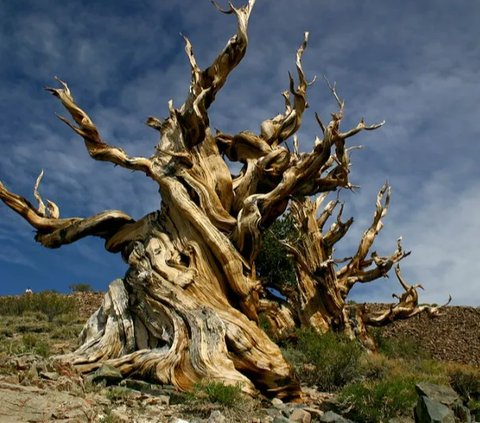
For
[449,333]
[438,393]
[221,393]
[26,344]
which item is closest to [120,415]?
[221,393]

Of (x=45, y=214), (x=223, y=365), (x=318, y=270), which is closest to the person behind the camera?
(x=223, y=365)

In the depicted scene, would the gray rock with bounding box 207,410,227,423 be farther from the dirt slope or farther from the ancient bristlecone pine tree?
the dirt slope

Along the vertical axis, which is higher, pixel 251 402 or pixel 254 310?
pixel 254 310

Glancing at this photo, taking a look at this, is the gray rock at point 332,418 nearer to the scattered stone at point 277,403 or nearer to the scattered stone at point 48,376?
the scattered stone at point 277,403

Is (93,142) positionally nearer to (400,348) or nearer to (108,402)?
(108,402)

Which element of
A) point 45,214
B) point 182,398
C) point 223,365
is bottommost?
point 182,398

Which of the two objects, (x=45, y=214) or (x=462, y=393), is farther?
(x=45, y=214)

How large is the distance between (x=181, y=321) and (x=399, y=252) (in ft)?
27.9

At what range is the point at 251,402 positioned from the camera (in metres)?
5.79

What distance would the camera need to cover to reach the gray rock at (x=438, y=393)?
6195 mm

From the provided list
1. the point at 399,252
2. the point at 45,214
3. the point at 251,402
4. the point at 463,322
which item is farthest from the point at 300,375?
the point at 463,322

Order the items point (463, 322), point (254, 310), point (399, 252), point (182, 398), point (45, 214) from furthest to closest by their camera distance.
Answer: point (463, 322)
point (399, 252)
point (45, 214)
point (254, 310)
point (182, 398)

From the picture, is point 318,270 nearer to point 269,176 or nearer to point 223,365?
point 269,176

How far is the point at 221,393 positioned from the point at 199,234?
9.81 ft
